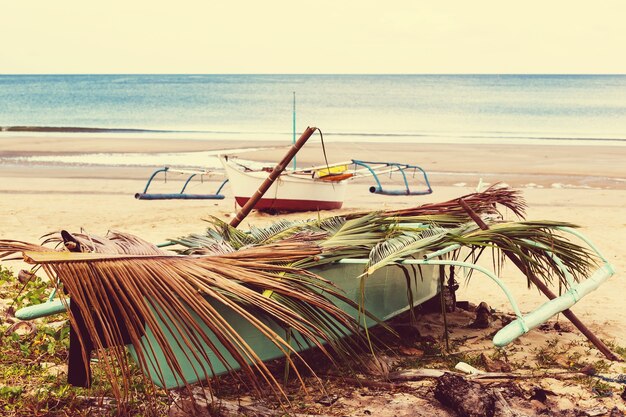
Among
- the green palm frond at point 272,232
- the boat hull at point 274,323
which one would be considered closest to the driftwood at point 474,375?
the boat hull at point 274,323

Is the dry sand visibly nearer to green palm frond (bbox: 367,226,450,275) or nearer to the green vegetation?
green palm frond (bbox: 367,226,450,275)

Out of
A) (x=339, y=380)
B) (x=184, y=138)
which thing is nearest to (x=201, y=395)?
(x=339, y=380)

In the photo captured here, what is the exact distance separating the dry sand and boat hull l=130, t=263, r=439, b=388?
2.83 ft

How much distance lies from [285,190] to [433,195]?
351 centimetres

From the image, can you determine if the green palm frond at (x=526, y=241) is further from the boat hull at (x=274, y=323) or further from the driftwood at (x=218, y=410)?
the driftwood at (x=218, y=410)

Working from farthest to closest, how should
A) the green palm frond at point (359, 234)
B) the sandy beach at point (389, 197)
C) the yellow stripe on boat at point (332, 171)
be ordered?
the yellow stripe on boat at point (332, 171), the sandy beach at point (389, 197), the green palm frond at point (359, 234)

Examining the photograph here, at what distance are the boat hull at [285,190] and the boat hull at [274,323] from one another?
5518 millimetres

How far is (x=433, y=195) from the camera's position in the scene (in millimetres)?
13680

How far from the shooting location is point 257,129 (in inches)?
1345

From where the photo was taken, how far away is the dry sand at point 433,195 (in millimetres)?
Answer: 7191

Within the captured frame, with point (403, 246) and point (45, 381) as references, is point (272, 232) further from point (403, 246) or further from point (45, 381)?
point (45, 381)

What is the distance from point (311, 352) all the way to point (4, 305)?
2538 millimetres

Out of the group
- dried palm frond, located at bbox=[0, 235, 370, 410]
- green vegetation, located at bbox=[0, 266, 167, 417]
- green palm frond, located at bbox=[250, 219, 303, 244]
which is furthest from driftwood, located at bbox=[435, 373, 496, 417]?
green palm frond, located at bbox=[250, 219, 303, 244]

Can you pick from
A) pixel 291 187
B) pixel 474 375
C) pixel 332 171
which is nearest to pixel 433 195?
pixel 332 171
